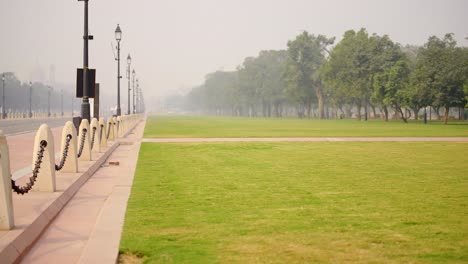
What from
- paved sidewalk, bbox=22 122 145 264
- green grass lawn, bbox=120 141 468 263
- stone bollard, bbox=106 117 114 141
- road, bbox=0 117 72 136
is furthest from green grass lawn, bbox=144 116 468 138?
paved sidewalk, bbox=22 122 145 264

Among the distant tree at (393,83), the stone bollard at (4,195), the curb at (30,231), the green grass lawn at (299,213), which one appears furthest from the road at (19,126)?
the distant tree at (393,83)

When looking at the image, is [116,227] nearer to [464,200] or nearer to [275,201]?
[275,201]

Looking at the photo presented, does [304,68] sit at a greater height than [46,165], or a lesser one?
greater

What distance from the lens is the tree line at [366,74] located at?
6344 centimetres

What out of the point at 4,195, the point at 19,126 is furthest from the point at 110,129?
the point at 19,126

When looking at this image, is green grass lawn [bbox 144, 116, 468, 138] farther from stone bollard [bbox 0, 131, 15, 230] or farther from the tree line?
stone bollard [bbox 0, 131, 15, 230]

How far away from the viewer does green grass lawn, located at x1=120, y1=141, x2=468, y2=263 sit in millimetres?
5988

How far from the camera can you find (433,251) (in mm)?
6016

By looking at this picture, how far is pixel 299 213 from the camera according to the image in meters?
8.19

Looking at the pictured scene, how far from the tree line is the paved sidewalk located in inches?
2140

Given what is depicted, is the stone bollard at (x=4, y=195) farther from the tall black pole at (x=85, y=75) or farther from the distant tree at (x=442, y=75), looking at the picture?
the distant tree at (x=442, y=75)

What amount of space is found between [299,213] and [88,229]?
303 centimetres

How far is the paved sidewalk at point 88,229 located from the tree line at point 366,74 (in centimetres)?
5436

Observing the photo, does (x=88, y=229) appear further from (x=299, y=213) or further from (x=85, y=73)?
(x=85, y=73)
